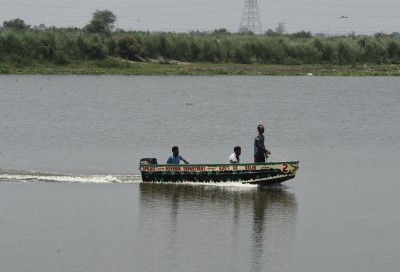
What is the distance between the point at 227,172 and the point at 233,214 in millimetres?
4290

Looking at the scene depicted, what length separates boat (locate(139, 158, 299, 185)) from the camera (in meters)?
38.9

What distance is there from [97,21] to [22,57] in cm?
3878

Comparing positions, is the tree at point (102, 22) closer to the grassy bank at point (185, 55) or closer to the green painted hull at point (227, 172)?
the grassy bank at point (185, 55)

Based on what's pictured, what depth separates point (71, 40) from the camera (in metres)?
105

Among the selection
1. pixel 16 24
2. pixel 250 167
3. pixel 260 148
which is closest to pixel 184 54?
pixel 16 24

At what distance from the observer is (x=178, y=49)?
4373 inches

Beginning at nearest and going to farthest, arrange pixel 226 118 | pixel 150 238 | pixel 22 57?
pixel 150 238
pixel 226 118
pixel 22 57

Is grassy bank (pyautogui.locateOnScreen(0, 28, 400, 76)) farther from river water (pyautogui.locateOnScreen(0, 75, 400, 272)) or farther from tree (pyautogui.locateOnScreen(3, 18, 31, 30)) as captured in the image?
tree (pyautogui.locateOnScreen(3, 18, 31, 30))

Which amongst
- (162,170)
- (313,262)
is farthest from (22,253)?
(162,170)

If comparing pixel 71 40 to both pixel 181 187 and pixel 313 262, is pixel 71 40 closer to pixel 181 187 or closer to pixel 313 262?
pixel 181 187

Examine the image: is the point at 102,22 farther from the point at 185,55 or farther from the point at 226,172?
the point at 226,172

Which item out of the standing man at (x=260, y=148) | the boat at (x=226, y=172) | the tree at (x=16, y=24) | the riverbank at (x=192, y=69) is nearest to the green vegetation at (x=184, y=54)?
the riverbank at (x=192, y=69)

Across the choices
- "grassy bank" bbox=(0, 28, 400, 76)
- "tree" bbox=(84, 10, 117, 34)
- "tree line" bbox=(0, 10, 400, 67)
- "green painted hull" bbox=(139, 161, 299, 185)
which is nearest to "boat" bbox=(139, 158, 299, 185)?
"green painted hull" bbox=(139, 161, 299, 185)

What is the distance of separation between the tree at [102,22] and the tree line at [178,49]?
20.6 feet
